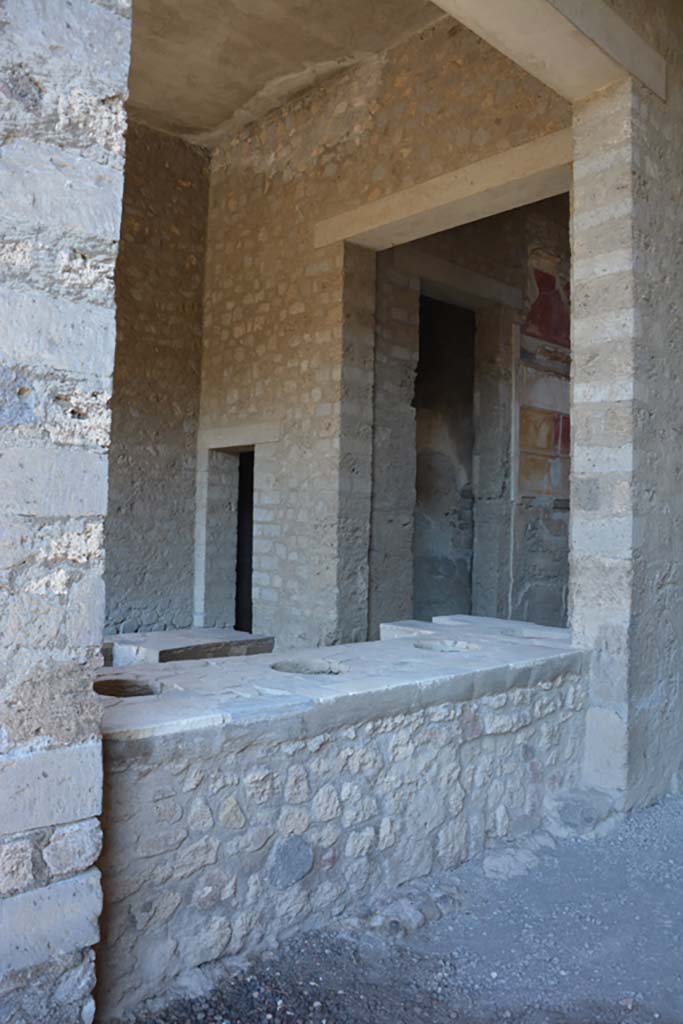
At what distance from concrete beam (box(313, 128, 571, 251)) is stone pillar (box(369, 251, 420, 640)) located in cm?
46

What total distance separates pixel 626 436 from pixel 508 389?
3.93m

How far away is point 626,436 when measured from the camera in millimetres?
3523

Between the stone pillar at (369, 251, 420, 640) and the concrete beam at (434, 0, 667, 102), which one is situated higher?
the concrete beam at (434, 0, 667, 102)

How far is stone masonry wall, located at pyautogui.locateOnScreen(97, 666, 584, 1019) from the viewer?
207 cm

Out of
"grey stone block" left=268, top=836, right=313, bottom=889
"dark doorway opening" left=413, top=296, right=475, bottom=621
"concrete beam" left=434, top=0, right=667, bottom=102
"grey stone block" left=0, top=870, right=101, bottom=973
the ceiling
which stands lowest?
Answer: "grey stone block" left=268, top=836, right=313, bottom=889

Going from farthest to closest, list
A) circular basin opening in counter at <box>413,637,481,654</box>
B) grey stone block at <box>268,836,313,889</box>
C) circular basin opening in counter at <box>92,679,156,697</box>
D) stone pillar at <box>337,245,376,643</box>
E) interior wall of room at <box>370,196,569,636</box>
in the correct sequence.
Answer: interior wall of room at <box>370,196,569,636</box> → stone pillar at <box>337,245,376,643</box> → circular basin opening in counter at <box>413,637,481,654</box> → circular basin opening in counter at <box>92,679,156,697</box> → grey stone block at <box>268,836,313,889</box>

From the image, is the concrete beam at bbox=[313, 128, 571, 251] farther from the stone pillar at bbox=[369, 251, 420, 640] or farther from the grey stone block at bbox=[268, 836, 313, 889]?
the grey stone block at bbox=[268, 836, 313, 889]

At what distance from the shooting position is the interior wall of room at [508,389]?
6.23m

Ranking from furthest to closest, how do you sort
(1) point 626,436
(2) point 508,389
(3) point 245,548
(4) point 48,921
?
1. (3) point 245,548
2. (2) point 508,389
3. (1) point 626,436
4. (4) point 48,921

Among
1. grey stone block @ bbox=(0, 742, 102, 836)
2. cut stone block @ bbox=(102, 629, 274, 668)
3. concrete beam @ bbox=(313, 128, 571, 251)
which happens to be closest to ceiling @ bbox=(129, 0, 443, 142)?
concrete beam @ bbox=(313, 128, 571, 251)

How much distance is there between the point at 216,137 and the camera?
23.0 ft

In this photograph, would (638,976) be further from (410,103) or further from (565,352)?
(565,352)

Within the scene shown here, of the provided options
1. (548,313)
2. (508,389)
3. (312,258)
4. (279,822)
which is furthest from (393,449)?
(279,822)

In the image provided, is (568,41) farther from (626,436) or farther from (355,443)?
(355,443)
